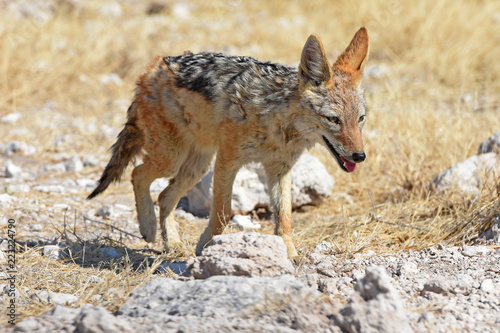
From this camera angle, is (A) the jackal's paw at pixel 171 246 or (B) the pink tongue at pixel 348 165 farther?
(A) the jackal's paw at pixel 171 246

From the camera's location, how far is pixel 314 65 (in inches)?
187

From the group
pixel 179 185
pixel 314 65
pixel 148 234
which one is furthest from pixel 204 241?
pixel 314 65

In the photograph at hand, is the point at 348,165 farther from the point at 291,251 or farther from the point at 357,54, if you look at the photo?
the point at 357,54

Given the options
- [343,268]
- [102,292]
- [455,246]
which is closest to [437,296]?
[343,268]

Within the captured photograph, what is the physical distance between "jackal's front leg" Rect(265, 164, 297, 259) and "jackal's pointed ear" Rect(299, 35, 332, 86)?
0.80 metres

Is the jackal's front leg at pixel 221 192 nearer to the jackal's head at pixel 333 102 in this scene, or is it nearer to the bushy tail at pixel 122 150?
the jackal's head at pixel 333 102

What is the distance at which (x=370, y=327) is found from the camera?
3.19 metres

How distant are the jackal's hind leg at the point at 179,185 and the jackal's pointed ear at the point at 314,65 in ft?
4.61

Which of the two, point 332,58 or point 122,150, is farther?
point 332,58

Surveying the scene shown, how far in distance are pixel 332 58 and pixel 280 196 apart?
7.51 metres

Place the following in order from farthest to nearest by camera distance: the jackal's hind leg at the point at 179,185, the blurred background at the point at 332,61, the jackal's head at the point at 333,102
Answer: the blurred background at the point at 332,61 < the jackal's hind leg at the point at 179,185 < the jackal's head at the point at 333,102

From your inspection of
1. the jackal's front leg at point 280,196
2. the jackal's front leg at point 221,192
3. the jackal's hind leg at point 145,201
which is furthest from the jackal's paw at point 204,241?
the jackal's hind leg at point 145,201

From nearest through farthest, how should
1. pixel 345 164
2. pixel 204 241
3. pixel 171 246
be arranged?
pixel 345 164
pixel 204 241
pixel 171 246

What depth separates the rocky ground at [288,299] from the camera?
3.26 m
